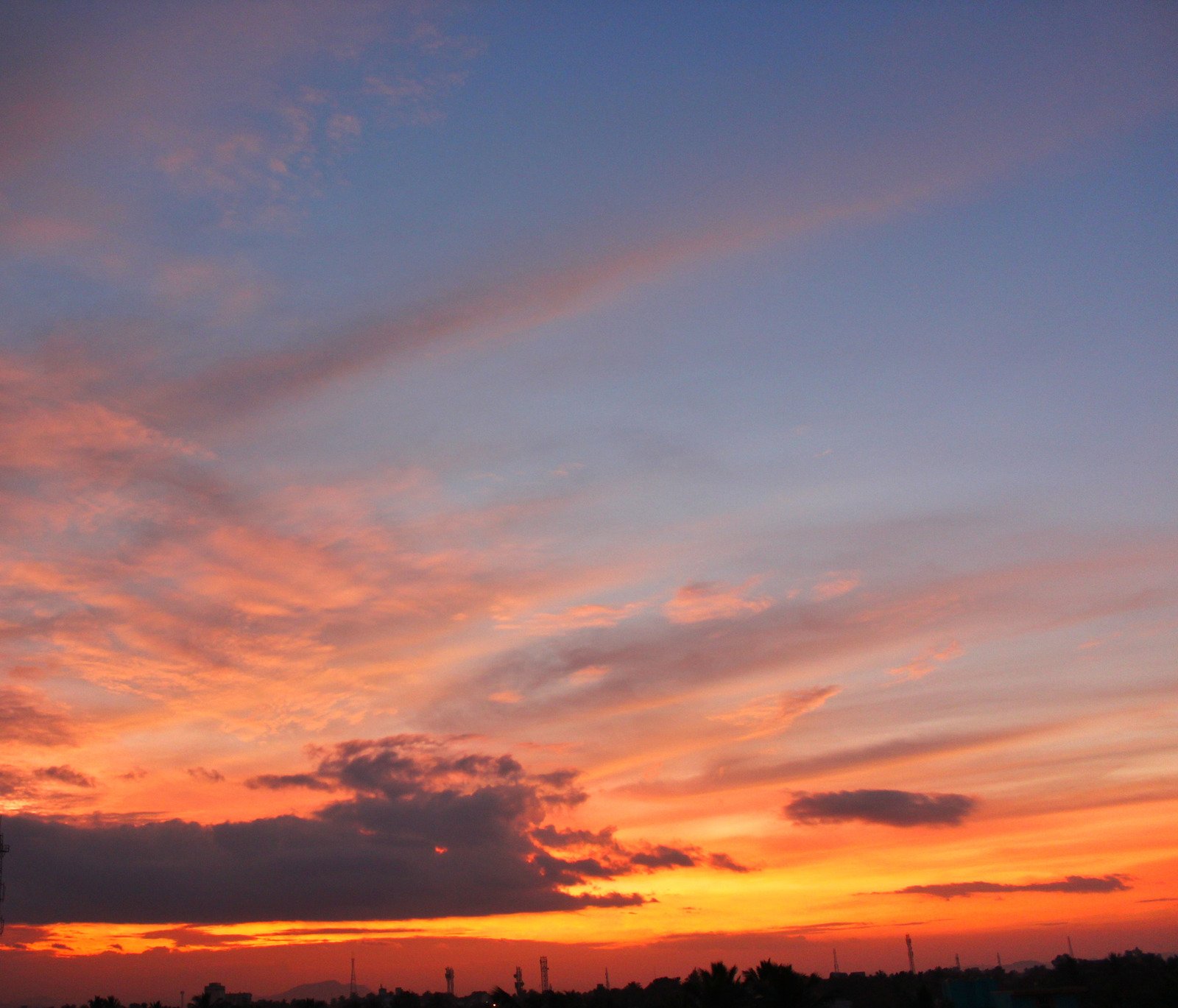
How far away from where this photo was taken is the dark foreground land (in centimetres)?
5262

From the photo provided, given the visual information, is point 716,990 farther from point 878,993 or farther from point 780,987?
point 878,993

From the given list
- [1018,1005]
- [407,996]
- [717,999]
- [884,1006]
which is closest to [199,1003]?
[717,999]

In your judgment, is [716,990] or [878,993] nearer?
[716,990]

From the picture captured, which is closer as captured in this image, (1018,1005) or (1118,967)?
(1018,1005)

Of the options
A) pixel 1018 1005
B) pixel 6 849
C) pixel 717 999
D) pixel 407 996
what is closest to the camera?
pixel 717 999

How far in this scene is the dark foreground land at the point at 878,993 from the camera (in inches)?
2072

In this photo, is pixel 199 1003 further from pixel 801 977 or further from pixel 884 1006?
pixel 884 1006

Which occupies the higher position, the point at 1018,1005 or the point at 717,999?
the point at 717,999

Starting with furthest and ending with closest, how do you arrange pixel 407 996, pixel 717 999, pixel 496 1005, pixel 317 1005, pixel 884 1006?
pixel 407 996 → pixel 884 1006 → pixel 317 1005 → pixel 496 1005 → pixel 717 999

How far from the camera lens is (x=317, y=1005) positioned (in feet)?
395

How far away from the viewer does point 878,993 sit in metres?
160

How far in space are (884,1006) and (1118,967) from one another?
33.9 metres

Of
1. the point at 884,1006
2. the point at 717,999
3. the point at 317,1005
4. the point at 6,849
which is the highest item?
the point at 6,849

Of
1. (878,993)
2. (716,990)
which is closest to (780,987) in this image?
(716,990)
